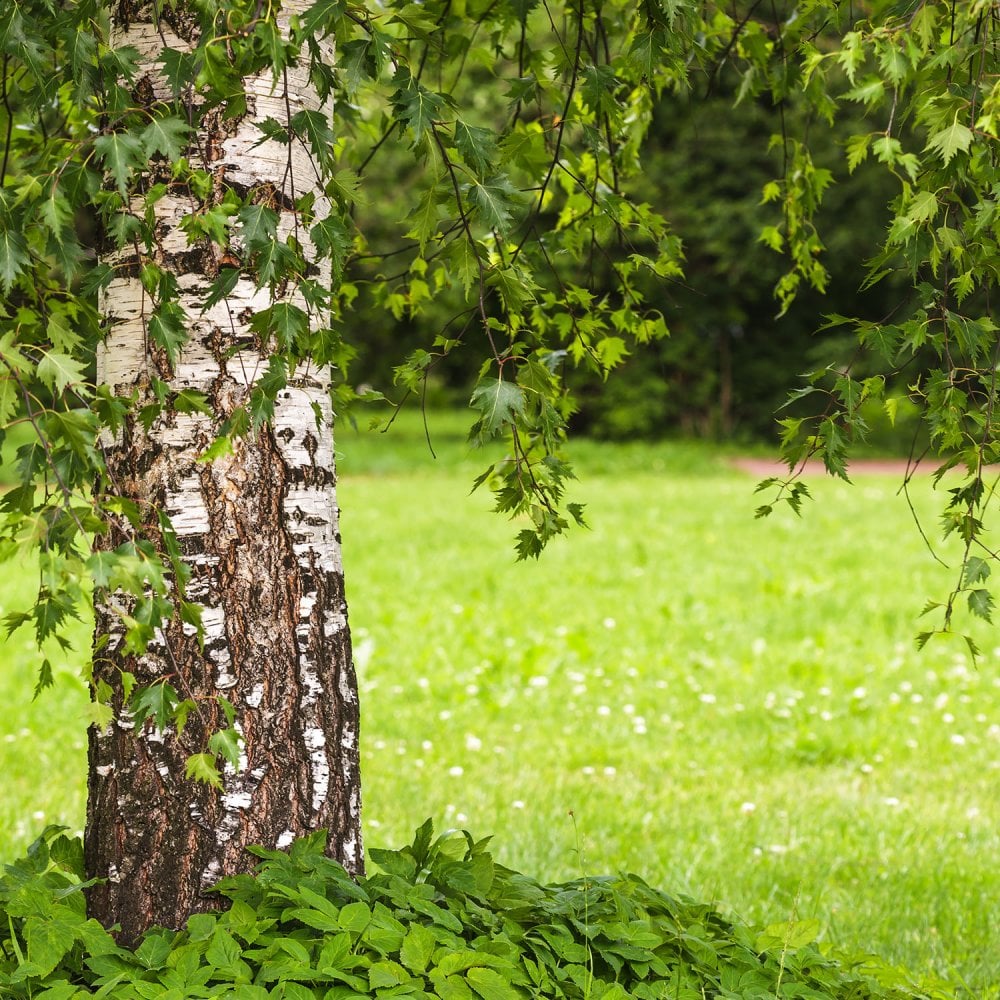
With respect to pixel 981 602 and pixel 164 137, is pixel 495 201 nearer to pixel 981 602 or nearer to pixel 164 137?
pixel 164 137

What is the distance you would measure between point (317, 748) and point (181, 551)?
0.48 meters

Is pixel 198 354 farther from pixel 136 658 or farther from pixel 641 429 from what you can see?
pixel 641 429

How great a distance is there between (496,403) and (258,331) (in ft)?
1.31

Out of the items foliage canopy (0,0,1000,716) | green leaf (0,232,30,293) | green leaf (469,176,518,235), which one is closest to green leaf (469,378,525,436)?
foliage canopy (0,0,1000,716)

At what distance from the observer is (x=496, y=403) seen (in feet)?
5.93

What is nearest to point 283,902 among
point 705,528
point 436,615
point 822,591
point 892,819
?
point 892,819

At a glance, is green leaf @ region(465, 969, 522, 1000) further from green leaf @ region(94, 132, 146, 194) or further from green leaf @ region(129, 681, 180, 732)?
green leaf @ region(94, 132, 146, 194)

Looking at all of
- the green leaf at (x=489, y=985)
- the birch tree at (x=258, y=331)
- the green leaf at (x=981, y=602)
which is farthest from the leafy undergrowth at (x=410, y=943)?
the green leaf at (x=981, y=602)

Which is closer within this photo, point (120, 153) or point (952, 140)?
point (120, 153)

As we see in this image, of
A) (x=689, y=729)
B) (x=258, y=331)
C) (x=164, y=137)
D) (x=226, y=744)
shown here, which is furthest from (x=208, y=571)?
(x=689, y=729)

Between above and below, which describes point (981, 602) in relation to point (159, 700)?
above

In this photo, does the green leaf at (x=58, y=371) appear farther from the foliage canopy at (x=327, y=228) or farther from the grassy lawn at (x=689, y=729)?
the grassy lawn at (x=689, y=729)

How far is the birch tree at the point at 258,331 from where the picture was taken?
164cm

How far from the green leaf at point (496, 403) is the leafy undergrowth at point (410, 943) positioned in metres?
0.89
